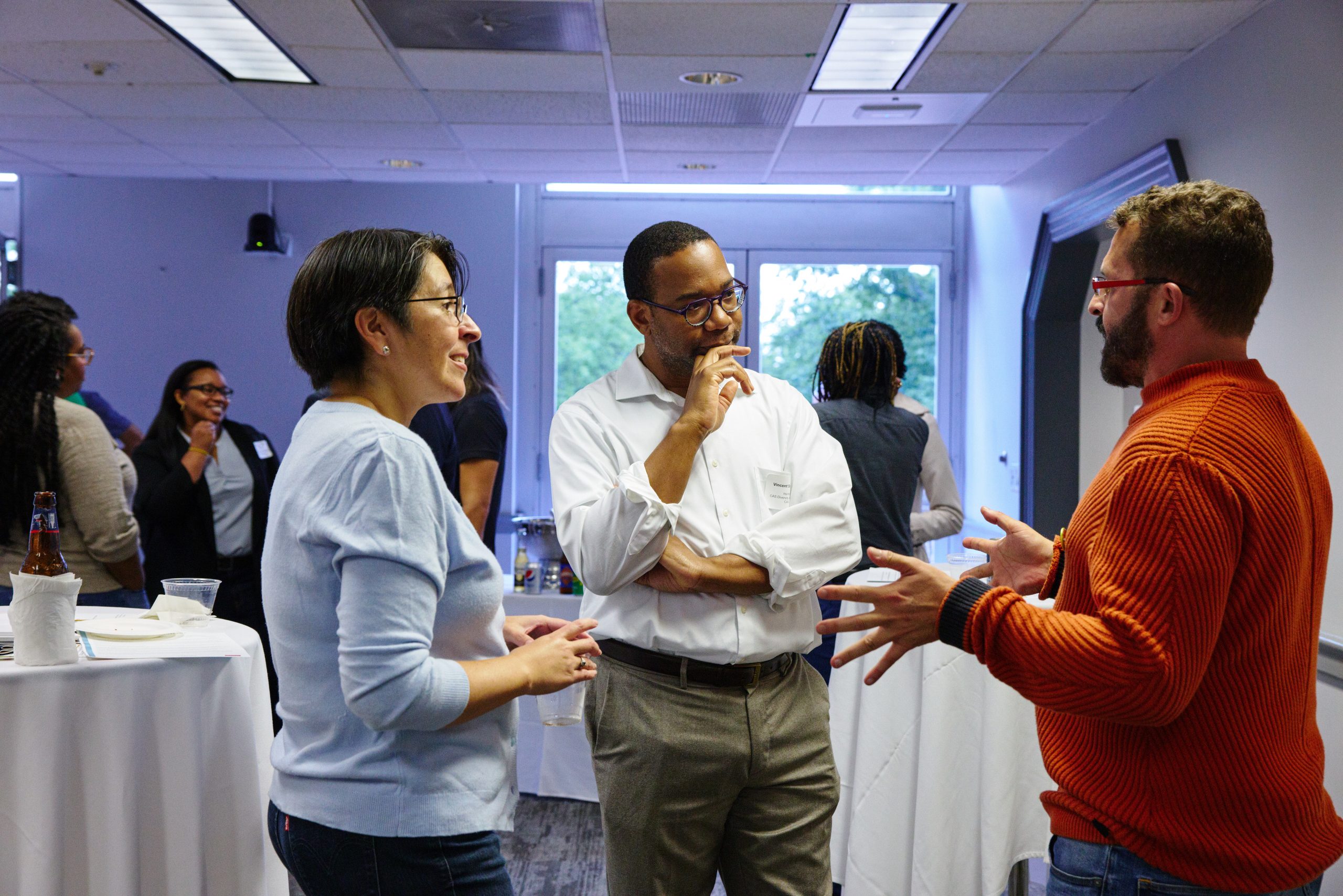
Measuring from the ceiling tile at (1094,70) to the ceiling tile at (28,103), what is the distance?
4303 mm

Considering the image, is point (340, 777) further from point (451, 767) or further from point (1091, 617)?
point (1091, 617)

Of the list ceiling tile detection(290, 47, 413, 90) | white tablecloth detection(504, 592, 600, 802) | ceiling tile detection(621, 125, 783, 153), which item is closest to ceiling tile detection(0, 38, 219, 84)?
ceiling tile detection(290, 47, 413, 90)

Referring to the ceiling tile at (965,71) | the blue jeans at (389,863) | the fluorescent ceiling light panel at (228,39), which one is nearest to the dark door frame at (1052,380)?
the ceiling tile at (965,71)

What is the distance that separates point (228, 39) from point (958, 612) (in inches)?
153

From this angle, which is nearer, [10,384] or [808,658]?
[10,384]

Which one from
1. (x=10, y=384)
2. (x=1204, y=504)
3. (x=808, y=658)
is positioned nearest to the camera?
(x=1204, y=504)

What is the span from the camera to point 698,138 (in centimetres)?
529

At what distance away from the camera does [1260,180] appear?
3578 mm

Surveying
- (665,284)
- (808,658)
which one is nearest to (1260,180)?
(808,658)

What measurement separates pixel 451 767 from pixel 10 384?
2044mm

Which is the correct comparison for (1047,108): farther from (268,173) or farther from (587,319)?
(268,173)

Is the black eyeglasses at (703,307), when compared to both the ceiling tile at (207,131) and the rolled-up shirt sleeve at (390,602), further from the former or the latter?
the ceiling tile at (207,131)

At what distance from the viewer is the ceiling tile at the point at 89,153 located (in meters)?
5.73

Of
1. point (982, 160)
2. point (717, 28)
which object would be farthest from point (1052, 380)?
point (717, 28)
